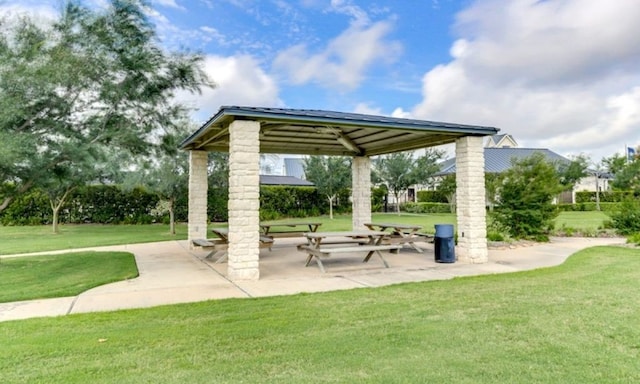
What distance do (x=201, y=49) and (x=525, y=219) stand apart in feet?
33.4

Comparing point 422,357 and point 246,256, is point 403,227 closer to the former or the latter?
point 246,256

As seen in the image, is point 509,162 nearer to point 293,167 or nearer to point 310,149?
point 293,167

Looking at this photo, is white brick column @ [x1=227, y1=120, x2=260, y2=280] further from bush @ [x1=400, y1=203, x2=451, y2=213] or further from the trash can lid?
bush @ [x1=400, y1=203, x2=451, y2=213]

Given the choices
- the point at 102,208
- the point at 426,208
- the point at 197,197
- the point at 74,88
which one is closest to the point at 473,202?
the point at 197,197

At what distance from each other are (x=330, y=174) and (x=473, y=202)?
1849 cm

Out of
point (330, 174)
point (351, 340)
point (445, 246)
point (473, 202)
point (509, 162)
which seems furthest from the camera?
point (509, 162)

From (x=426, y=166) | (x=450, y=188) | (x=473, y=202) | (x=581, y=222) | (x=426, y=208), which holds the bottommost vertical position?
(x=581, y=222)

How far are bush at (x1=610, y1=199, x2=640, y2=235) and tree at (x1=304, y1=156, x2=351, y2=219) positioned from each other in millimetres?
15985

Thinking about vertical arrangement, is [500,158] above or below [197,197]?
above

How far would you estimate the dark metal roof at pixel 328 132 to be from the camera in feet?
23.1

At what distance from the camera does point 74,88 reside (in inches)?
292

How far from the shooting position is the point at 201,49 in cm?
895

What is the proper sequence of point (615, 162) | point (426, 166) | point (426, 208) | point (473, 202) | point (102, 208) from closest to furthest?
point (473, 202)
point (102, 208)
point (615, 162)
point (426, 166)
point (426, 208)

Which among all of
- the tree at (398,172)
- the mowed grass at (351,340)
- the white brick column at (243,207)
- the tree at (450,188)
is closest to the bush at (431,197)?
the tree at (450,188)
